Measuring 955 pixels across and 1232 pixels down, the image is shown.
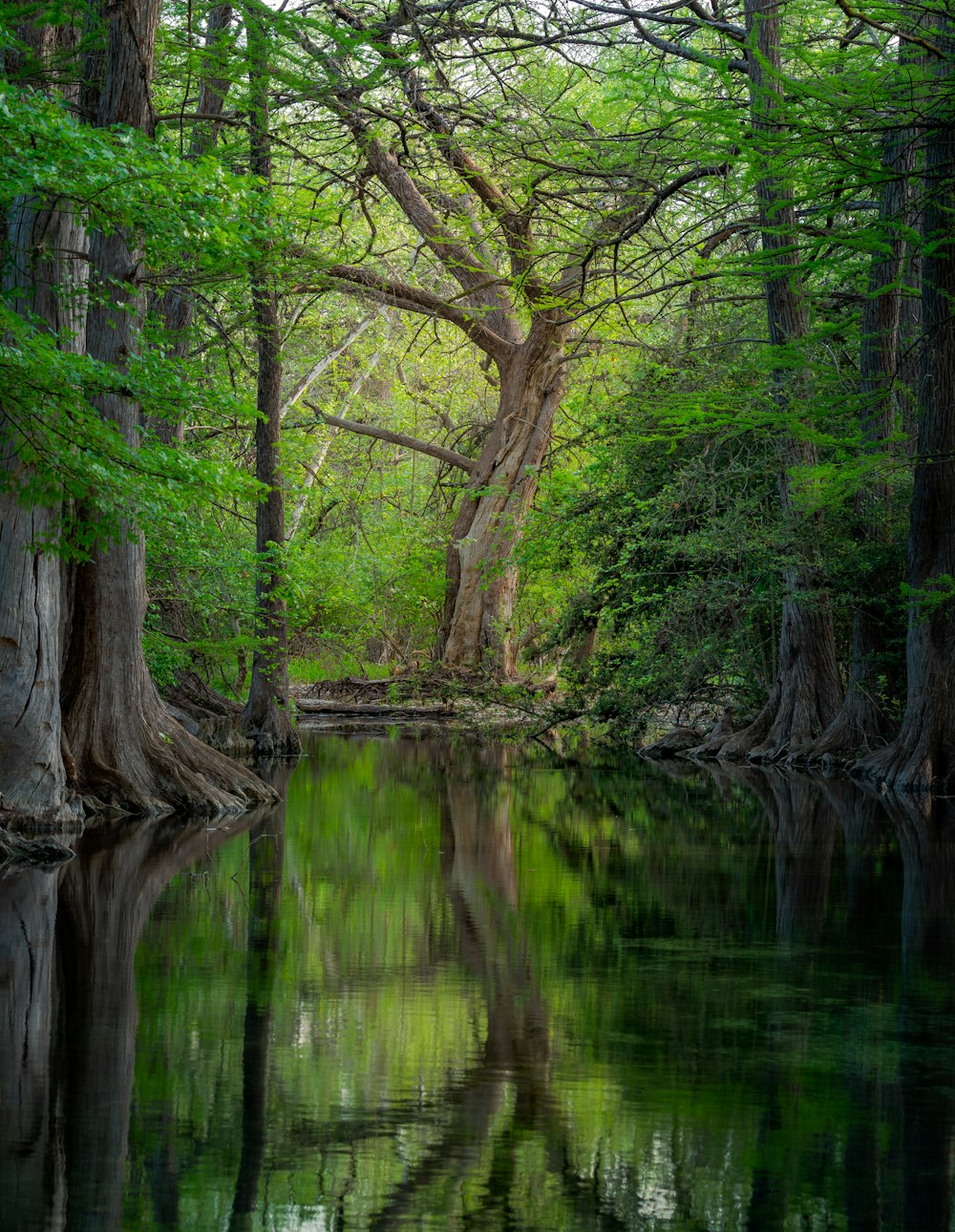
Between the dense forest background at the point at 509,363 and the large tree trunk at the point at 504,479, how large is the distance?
9 centimetres

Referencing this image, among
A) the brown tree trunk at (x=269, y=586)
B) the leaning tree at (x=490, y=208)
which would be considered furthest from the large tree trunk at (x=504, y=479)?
the brown tree trunk at (x=269, y=586)

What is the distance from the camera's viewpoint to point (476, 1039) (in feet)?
16.9

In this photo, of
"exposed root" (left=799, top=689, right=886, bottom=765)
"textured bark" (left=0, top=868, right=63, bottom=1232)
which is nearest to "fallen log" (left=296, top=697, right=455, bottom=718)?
"exposed root" (left=799, top=689, right=886, bottom=765)

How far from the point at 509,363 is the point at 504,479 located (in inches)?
96.4

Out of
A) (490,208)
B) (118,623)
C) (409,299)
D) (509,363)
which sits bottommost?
(118,623)

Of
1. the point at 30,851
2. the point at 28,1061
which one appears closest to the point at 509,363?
the point at 30,851

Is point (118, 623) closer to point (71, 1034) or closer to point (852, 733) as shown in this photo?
point (71, 1034)

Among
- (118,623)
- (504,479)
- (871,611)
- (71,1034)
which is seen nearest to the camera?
(71,1034)

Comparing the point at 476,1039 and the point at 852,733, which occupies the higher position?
the point at 852,733

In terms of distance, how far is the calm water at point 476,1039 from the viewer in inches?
141

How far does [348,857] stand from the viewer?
34.0ft

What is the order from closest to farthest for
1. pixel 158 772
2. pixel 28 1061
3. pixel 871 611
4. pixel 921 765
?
pixel 28 1061 < pixel 158 772 < pixel 921 765 < pixel 871 611

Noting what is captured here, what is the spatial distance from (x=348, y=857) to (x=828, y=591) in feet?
31.6

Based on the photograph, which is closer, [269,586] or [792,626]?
[792,626]
